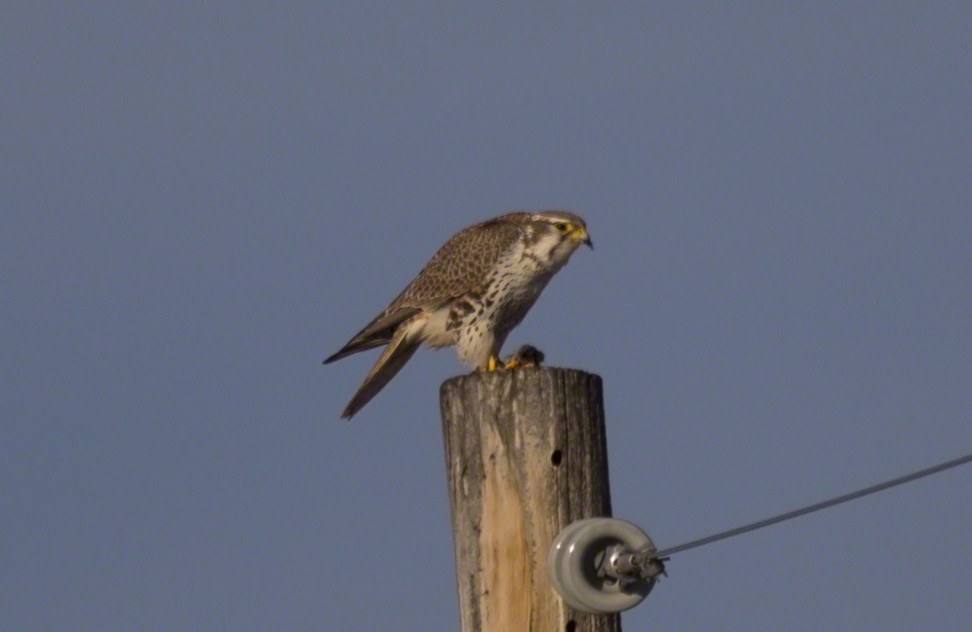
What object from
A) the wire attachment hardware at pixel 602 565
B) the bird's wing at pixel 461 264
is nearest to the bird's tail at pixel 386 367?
the bird's wing at pixel 461 264

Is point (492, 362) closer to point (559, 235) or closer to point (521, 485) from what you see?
point (559, 235)

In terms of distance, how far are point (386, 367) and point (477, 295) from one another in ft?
2.01

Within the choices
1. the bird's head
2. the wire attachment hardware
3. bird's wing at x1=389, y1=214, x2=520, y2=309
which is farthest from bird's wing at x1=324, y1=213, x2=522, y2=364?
the wire attachment hardware

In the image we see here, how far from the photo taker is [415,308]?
9141 millimetres

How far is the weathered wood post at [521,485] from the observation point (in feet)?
14.7

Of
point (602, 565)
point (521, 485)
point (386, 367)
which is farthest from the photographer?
point (386, 367)

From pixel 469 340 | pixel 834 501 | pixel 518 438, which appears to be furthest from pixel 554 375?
pixel 469 340

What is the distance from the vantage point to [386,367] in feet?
29.6

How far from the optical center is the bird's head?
8867 millimetres

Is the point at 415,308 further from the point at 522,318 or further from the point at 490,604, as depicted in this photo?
the point at 490,604

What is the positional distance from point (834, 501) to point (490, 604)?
0.90 meters

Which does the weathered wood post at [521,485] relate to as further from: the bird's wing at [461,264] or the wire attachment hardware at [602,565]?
the bird's wing at [461,264]

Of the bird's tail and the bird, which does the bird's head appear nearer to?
A: the bird

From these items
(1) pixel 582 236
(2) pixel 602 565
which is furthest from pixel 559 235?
(2) pixel 602 565
